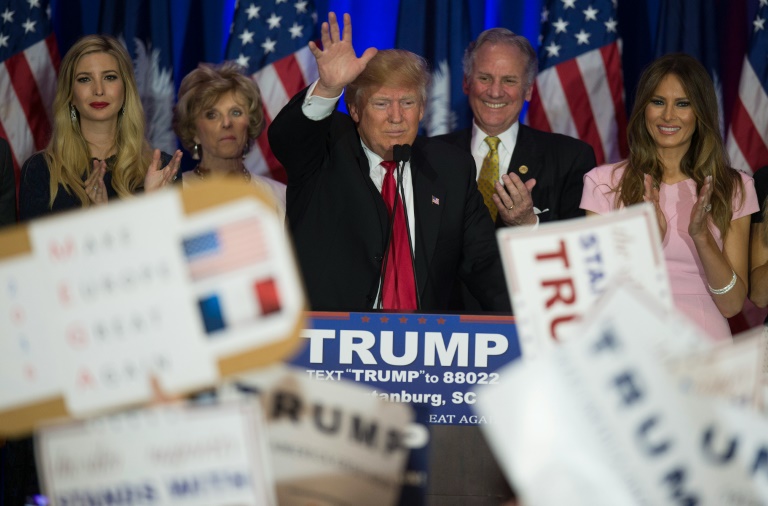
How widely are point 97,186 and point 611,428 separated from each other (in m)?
2.24

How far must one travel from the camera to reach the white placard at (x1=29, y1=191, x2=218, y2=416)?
138cm

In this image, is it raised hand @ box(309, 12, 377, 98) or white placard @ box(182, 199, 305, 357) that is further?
raised hand @ box(309, 12, 377, 98)

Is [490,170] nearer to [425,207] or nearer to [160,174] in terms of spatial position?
[425,207]

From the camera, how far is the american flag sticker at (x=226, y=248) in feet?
4.46

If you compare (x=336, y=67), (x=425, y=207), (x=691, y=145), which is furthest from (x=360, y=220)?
(x=691, y=145)

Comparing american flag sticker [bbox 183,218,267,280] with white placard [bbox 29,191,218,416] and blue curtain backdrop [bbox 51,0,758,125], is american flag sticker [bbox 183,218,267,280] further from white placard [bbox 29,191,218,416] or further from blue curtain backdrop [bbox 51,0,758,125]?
blue curtain backdrop [bbox 51,0,758,125]

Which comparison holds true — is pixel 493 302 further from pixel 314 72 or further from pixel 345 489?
pixel 314 72

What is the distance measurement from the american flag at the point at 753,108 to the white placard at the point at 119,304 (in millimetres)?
3738

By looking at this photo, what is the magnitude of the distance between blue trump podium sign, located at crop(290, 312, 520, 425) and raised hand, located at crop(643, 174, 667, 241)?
1312 millimetres

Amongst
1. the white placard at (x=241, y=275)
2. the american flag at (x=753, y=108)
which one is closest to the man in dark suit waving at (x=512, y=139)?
the american flag at (x=753, y=108)

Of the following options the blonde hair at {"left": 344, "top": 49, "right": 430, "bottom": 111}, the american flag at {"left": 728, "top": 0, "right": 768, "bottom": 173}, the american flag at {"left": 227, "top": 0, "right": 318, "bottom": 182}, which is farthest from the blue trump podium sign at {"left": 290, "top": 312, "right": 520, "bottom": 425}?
the american flag at {"left": 728, "top": 0, "right": 768, "bottom": 173}

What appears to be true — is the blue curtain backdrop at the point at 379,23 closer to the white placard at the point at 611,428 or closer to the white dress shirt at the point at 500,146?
the white dress shirt at the point at 500,146

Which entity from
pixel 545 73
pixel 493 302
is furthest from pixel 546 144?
pixel 493 302

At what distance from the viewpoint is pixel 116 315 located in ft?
4.55
